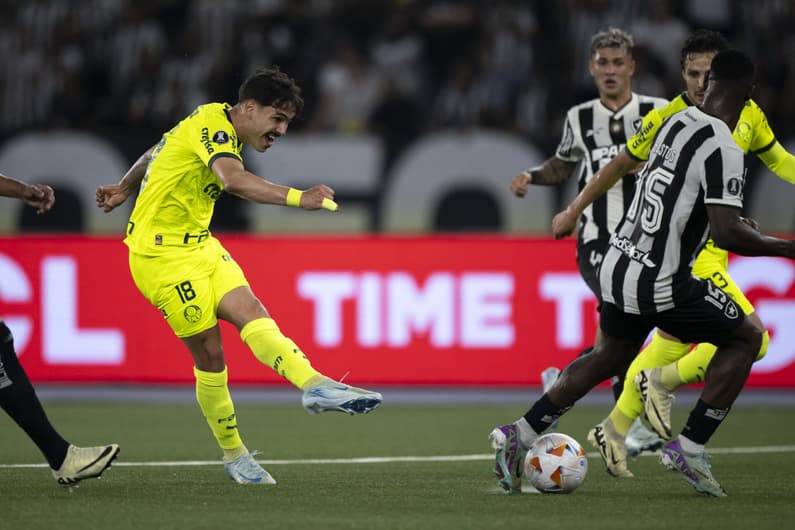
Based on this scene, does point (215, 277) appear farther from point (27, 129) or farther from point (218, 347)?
point (27, 129)

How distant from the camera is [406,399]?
1190 cm

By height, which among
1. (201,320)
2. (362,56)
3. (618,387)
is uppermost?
(362,56)

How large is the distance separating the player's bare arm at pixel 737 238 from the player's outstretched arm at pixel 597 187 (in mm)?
657

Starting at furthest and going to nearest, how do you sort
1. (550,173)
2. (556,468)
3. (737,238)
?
(550,173) < (556,468) < (737,238)

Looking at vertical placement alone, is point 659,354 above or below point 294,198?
below

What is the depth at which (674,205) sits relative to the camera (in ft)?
20.3

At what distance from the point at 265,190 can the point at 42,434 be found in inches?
62.9

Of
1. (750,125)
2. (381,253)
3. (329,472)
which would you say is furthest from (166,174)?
(381,253)

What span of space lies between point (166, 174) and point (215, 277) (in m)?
0.57

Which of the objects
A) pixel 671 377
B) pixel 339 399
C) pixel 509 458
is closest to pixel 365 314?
pixel 671 377

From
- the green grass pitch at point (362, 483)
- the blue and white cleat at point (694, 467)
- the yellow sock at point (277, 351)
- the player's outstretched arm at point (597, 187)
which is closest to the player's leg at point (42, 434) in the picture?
the green grass pitch at point (362, 483)

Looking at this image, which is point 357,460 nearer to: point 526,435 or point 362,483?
point 362,483

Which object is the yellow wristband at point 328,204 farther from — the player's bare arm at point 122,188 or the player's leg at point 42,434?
the player's leg at point 42,434

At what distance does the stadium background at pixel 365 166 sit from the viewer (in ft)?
37.8
